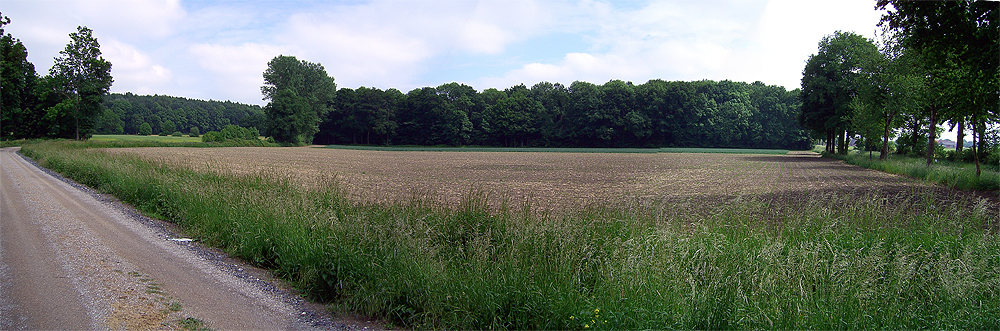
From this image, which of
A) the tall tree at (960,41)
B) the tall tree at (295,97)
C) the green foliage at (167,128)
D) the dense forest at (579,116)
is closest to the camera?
the tall tree at (960,41)

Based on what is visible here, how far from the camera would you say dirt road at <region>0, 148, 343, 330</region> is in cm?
491

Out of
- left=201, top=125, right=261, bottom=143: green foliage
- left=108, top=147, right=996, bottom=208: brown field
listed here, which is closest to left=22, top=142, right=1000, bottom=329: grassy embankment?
left=108, top=147, right=996, bottom=208: brown field

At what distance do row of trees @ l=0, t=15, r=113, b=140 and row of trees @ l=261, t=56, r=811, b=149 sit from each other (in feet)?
96.7

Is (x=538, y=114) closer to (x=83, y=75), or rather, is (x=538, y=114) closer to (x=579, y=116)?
(x=579, y=116)

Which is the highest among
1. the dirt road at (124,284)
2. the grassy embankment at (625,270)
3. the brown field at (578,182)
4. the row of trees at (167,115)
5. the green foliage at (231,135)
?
the row of trees at (167,115)

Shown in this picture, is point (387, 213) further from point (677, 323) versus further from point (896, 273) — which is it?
point (896, 273)

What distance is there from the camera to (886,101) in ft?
117

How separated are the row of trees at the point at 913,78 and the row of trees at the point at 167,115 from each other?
10910 cm

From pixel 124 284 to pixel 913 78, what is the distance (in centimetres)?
4305

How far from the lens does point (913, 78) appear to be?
3216cm

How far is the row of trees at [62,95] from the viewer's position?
5897 centimetres

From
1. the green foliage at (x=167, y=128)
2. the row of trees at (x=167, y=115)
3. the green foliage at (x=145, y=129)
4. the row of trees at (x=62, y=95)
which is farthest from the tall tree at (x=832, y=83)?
the green foliage at (x=167, y=128)

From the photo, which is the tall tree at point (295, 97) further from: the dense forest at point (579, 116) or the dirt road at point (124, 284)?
the dirt road at point (124, 284)

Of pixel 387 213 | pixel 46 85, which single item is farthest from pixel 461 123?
pixel 387 213
